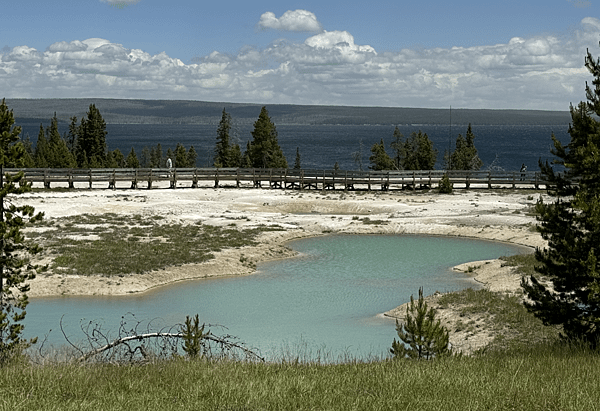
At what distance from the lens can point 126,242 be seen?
109ft

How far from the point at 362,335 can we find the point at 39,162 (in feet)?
289

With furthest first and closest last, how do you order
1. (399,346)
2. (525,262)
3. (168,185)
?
(168,185) < (525,262) < (399,346)

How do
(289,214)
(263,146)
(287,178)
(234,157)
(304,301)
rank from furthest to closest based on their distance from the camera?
(234,157) → (263,146) → (287,178) → (289,214) → (304,301)

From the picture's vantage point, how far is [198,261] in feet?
98.7

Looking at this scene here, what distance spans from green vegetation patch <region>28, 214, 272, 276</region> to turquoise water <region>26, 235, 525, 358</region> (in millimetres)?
2700

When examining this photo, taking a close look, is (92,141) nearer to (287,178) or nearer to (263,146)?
(263,146)

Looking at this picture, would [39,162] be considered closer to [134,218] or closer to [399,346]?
[134,218]

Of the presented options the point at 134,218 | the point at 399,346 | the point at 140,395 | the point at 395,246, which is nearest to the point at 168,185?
the point at 134,218

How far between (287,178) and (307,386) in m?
53.0

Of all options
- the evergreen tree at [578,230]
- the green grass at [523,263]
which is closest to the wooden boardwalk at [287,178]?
the green grass at [523,263]

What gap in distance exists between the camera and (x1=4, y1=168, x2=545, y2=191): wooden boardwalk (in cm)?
5862

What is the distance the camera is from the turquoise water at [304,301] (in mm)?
20188

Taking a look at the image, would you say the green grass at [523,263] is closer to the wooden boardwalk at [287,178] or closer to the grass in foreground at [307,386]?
the grass in foreground at [307,386]

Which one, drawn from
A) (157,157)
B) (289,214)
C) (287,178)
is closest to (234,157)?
(287,178)
